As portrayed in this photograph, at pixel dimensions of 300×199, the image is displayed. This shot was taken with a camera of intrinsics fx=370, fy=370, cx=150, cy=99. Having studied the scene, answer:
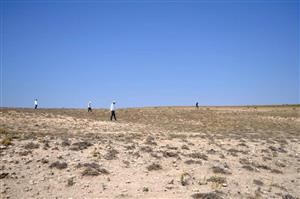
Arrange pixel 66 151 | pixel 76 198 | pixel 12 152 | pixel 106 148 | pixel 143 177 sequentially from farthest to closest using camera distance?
pixel 106 148 → pixel 66 151 → pixel 12 152 → pixel 143 177 → pixel 76 198

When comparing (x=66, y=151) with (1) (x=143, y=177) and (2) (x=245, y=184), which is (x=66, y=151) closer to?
(1) (x=143, y=177)

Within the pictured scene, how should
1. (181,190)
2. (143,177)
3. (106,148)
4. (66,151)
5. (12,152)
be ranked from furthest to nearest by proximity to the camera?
(106,148)
(66,151)
(12,152)
(143,177)
(181,190)

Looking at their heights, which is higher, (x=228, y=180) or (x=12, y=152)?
(x=12, y=152)

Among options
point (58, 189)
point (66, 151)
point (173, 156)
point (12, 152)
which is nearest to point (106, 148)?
point (66, 151)

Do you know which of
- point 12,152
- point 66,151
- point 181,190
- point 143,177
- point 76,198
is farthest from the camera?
point 66,151

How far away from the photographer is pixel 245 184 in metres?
15.9

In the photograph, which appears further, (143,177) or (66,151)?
(66,151)

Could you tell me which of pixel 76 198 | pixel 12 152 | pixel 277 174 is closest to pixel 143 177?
pixel 76 198

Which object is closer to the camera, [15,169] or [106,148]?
[15,169]

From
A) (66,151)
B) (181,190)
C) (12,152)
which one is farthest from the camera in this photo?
(66,151)

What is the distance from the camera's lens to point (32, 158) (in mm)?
15789

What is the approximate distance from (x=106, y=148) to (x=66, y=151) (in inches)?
87.2

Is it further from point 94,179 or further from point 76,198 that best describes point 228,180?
point 76,198

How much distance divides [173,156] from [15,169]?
797cm
